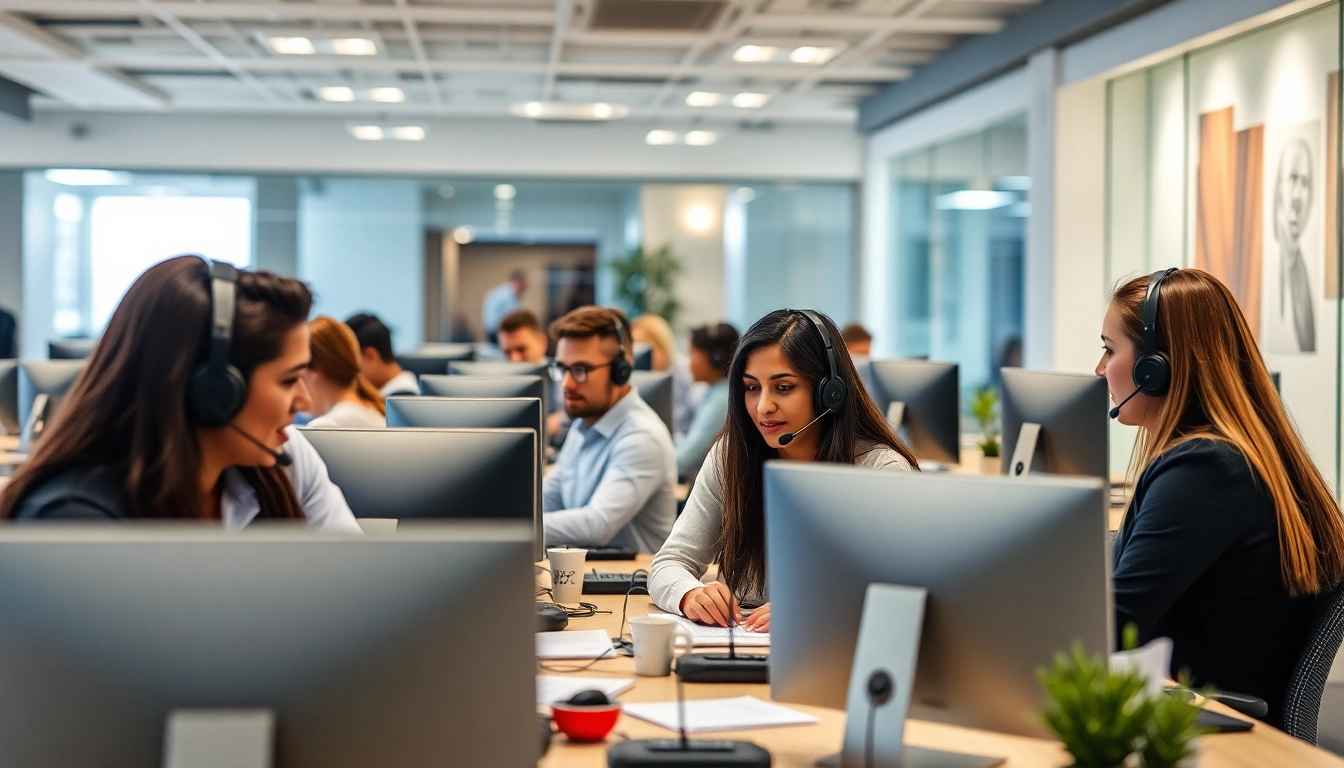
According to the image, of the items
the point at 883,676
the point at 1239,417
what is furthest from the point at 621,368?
the point at 883,676

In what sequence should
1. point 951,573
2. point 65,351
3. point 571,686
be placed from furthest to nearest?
point 65,351
point 571,686
point 951,573

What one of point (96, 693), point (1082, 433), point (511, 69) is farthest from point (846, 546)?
point (511, 69)

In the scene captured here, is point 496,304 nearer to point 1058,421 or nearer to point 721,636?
point 1058,421

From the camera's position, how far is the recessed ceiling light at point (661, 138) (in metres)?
10.7

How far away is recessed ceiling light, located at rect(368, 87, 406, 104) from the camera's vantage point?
9.40m

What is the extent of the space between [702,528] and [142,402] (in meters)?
1.28

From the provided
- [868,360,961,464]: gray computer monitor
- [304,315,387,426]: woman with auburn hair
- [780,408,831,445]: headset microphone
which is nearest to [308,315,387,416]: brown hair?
[304,315,387,426]: woman with auburn hair

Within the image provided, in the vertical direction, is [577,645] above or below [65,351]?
below

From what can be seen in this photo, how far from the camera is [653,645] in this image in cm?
195

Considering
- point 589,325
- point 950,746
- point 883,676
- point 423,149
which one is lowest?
point 950,746

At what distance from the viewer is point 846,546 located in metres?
1.50

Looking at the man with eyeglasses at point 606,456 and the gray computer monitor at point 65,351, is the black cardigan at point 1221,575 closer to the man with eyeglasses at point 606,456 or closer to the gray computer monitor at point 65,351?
the man with eyeglasses at point 606,456

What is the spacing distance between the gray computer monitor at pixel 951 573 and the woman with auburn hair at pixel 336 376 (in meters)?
2.40

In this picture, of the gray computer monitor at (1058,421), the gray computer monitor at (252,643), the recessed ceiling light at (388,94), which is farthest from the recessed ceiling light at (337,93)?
the gray computer monitor at (252,643)
